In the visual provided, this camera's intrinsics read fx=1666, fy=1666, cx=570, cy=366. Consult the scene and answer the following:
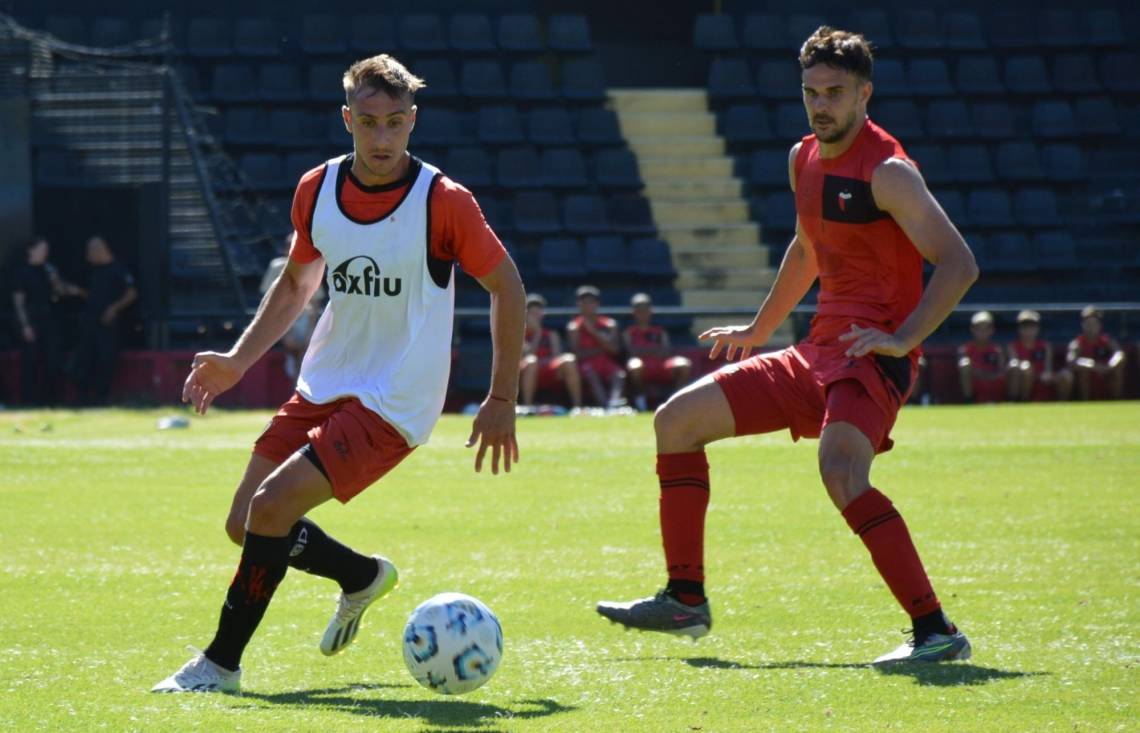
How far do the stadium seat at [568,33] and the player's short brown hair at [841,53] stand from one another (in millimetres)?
21879

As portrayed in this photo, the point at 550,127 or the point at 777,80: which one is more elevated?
the point at 777,80

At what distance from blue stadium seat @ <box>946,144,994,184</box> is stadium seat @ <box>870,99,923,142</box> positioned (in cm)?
68

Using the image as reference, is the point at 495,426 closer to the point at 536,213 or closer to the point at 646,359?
the point at 646,359

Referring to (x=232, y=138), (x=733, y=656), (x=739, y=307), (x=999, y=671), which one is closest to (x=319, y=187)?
(x=733, y=656)

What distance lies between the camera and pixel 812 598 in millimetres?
7492

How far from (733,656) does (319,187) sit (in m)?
2.29

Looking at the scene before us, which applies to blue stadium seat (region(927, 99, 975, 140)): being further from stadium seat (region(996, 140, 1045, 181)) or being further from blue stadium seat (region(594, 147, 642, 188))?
blue stadium seat (region(594, 147, 642, 188))

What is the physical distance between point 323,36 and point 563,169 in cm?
449

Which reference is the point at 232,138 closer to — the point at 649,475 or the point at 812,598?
the point at 649,475

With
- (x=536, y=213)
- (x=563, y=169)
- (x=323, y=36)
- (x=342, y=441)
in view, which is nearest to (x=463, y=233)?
(x=342, y=441)

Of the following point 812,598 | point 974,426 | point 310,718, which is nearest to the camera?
point 310,718

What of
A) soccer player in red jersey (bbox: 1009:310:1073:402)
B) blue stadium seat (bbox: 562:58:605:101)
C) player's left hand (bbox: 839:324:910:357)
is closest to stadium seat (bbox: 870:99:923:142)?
blue stadium seat (bbox: 562:58:605:101)

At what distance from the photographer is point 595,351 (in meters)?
20.5

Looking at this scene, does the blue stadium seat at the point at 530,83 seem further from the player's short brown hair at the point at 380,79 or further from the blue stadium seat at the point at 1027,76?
the player's short brown hair at the point at 380,79
